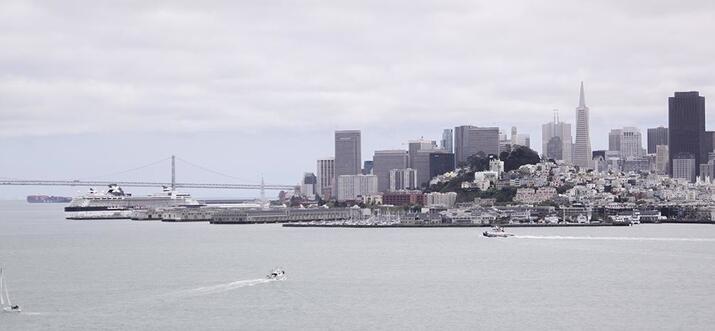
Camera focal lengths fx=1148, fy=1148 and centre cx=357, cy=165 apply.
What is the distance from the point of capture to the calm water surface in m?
33.5

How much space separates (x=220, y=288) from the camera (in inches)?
1587

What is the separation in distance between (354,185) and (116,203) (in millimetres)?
43570

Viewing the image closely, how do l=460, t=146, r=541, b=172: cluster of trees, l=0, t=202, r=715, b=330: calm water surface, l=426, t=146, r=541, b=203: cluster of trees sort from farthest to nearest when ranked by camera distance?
1. l=460, t=146, r=541, b=172: cluster of trees
2. l=426, t=146, r=541, b=203: cluster of trees
3. l=0, t=202, r=715, b=330: calm water surface

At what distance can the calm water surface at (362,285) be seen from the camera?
33.5 m

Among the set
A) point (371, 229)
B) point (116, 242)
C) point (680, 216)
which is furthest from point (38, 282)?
point (680, 216)

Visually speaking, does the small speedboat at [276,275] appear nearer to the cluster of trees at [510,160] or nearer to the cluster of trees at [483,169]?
the cluster of trees at [483,169]

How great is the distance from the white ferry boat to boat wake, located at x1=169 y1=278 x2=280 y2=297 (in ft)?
285

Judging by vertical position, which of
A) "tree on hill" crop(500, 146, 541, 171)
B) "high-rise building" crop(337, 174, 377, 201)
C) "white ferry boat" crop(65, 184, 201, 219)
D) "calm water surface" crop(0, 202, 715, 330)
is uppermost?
"tree on hill" crop(500, 146, 541, 171)

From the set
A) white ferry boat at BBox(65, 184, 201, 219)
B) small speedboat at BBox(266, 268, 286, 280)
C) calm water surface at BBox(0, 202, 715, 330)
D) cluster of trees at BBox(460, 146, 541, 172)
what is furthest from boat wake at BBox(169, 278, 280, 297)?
cluster of trees at BBox(460, 146, 541, 172)

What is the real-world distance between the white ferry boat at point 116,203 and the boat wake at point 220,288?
86.9 m

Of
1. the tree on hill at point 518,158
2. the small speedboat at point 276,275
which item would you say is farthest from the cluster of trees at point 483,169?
the small speedboat at point 276,275

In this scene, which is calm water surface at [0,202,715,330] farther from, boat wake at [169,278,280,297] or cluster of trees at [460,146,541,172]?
cluster of trees at [460,146,541,172]

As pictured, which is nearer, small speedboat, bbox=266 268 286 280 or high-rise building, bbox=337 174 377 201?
small speedboat, bbox=266 268 286 280

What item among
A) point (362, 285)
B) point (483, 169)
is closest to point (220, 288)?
point (362, 285)
